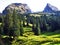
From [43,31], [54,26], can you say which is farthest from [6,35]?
[54,26]

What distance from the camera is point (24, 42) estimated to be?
11525cm

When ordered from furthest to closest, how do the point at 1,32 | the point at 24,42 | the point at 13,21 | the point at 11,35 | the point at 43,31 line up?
1. the point at 43,31
2. the point at 1,32
3. the point at 13,21
4. the point at 11,35
5. the point at 24,42

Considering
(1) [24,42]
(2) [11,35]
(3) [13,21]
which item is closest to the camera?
(1) [24,42]

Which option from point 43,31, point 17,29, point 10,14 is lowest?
point 43,31

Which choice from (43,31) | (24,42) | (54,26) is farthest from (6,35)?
(54,26)

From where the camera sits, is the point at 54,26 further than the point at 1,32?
Yes

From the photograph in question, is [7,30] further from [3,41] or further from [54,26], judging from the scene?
[54,26]

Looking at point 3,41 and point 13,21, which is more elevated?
point 13,21

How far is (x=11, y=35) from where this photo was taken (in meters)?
127

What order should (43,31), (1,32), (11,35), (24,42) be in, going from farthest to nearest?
(43,31) → (1,32) → (11,35) → (24,42)

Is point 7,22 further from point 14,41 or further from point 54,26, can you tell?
point 54,26

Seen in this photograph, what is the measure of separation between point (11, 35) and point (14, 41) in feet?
24.9

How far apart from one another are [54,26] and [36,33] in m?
29.8

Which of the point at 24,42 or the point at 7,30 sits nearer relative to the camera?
the point at 24,42
